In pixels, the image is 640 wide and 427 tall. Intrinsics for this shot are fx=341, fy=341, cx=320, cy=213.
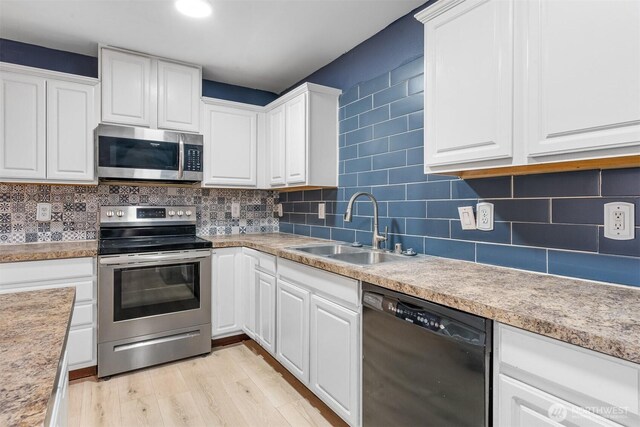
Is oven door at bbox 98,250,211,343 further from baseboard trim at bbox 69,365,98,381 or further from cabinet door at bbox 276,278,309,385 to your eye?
cabinet door at bbox 276,278,309,385

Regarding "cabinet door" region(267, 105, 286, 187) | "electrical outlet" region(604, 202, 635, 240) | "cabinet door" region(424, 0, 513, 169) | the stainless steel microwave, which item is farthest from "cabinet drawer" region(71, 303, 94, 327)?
"electrical outlet" region(604, 202, 635, 240)

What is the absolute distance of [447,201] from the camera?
182 centimetres

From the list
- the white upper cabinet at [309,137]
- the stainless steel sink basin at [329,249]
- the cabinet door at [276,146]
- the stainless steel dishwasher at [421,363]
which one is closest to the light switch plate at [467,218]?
the stainless steel dishwasher at [421,363]

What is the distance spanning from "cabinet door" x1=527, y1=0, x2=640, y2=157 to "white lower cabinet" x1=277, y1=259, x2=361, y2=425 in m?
0.98

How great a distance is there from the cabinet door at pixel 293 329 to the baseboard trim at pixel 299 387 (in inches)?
5.0

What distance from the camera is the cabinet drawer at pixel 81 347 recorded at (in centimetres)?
219

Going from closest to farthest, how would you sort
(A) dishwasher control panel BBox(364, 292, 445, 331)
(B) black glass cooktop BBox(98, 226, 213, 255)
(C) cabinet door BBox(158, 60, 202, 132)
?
(A) dishwasher control panel BBox(364, 292, 445, 331) < (B) black glass cooktop BBox(98, 226, 213, 255) < (C) cabinet door BBox(158, 60, 202, 132)

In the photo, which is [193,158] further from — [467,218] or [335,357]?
[467,218]

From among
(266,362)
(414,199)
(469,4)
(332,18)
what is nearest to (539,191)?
(414,199)

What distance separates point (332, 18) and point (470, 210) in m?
1.44

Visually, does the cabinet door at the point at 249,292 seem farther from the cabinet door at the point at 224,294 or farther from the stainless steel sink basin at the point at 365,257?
the stainless steel sink basin at the point at 365,257

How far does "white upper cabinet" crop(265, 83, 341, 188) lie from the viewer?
8.32 feet

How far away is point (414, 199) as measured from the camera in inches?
79.2

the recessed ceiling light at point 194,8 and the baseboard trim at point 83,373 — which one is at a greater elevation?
the recessed ceiling light at point 194,8
